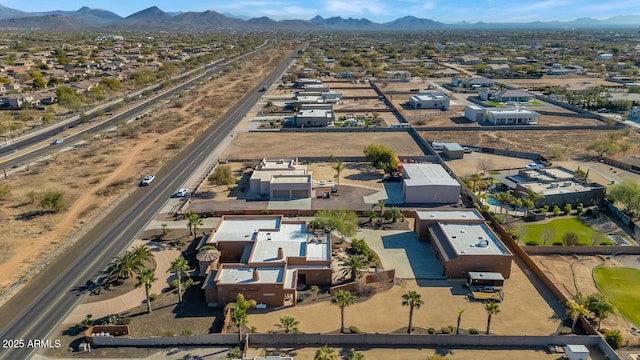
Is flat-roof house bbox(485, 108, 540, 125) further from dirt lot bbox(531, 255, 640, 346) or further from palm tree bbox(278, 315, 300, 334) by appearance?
palm tree bbox(278, 315, 300, 334)

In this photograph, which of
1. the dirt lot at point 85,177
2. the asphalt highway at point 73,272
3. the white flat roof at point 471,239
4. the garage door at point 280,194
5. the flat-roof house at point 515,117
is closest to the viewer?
the asphalt highway at point 73,272

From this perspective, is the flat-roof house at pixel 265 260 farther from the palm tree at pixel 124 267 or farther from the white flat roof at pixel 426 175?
the white flat roof at pixel 426 175

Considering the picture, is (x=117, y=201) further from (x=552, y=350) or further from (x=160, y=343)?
(x=552, y=350)

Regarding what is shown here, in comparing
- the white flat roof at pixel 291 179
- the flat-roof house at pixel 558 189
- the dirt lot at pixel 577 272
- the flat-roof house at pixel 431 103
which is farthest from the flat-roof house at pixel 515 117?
the dirt lot at pixel 577 272

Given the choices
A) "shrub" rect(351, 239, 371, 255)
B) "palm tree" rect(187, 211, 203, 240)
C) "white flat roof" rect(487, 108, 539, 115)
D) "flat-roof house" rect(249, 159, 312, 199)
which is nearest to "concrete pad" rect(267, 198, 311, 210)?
"flat-roof house" rect(249, 159, 312, 199)

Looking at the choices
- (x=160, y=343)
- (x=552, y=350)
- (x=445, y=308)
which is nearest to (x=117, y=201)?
(x=160, y=343)

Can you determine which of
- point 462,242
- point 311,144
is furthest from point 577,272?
point 311,144
